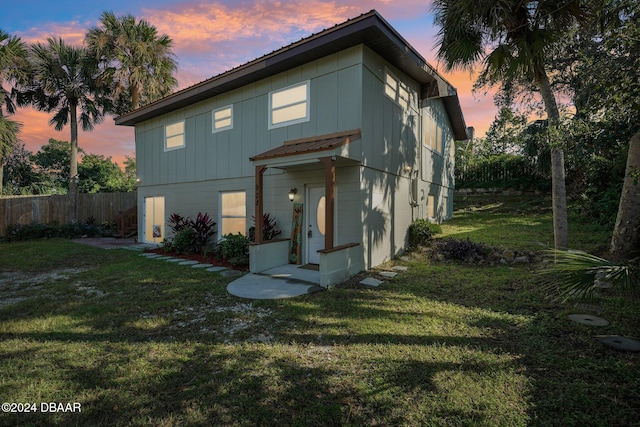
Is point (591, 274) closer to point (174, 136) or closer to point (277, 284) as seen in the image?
point (277, 284)

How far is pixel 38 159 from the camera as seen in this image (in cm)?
2411

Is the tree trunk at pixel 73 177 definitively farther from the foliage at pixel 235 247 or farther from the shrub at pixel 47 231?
the foliage at pixel 235 247

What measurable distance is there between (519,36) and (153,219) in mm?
12620

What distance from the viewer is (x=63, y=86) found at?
14086 millimetres

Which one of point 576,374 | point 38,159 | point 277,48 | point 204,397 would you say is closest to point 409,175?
point 277,48

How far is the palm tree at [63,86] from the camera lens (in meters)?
13.7

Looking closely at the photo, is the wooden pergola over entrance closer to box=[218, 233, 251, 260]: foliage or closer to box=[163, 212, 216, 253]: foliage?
box=[218, 233, 251, 260]: foliage

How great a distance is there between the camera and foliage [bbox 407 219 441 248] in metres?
8.64

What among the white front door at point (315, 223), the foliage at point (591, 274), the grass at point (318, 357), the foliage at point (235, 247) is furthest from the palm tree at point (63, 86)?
the foliage at point (591, 274)

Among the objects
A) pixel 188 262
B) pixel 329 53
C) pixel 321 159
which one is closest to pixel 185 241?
pixel 188 262

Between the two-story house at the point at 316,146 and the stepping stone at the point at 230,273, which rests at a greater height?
the two-story house at the point at 316,146

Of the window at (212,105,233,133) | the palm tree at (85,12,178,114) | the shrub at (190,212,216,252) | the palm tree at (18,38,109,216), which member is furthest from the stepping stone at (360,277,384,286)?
the palm tree at (18,38,109,216)

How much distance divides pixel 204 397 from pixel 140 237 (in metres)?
11.4

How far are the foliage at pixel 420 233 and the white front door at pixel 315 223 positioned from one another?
9.97ft
